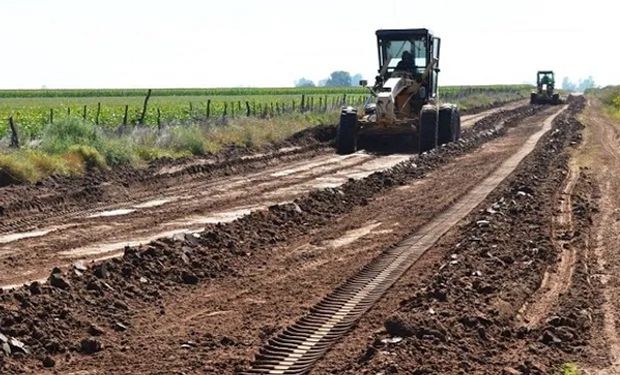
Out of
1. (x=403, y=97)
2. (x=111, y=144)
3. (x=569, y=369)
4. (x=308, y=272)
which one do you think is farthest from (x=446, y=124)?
(x=569, y=369)

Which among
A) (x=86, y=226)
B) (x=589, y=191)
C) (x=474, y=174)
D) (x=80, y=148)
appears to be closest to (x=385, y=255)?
(x=86, y=226)

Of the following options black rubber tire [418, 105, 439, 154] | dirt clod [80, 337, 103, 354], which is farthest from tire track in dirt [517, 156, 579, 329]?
black rubber tire [418, 105, 439, 154]

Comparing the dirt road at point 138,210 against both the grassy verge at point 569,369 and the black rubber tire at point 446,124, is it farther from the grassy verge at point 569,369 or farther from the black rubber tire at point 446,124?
the grassy verge at point 569,369

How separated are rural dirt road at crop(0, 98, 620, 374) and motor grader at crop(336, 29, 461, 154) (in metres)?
5.76

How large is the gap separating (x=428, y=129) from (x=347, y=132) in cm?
236

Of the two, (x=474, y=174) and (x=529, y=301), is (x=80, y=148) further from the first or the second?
(x=529, y=301)

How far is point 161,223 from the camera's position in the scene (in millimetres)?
15242

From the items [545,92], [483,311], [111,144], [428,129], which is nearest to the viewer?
[483,311]

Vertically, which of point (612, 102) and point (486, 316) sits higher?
point (486, 316)

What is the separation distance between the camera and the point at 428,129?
27156 millimetres

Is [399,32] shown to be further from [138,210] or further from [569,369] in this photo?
[569,369]

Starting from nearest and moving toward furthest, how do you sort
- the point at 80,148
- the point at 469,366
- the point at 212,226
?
the point at 469,366
the point at 212,226
the point at 80,148

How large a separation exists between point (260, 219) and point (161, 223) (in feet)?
5.40

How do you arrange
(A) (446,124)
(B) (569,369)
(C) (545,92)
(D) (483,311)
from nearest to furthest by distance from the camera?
1. (B) (569,369)
2. (D) (483,311)
3. (A) (446,124)
4. (C) (545,92)
